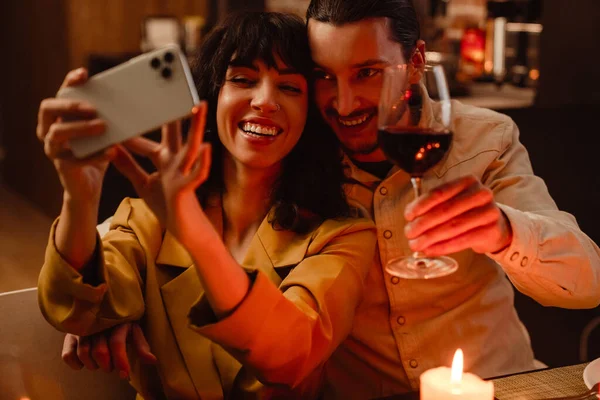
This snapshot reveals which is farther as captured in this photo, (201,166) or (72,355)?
(72,355)

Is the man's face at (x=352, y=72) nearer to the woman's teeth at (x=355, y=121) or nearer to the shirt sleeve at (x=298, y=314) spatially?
the woman's teeth at (x=355, y=121)

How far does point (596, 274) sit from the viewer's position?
1576 mm

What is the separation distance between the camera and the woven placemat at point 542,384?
1261 millimetres

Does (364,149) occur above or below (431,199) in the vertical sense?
below

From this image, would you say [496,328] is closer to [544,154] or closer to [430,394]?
[430,394]

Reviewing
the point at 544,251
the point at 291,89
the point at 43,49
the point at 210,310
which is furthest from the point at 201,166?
the point at 43,49

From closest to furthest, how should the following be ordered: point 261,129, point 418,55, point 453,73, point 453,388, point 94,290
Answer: point 453,388, point 94,290, point 261,129, point 418,55, point 453,73

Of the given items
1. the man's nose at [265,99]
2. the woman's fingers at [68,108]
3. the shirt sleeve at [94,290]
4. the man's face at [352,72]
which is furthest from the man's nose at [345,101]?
the woman's fingers at [68,108]

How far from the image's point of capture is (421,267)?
124 cm

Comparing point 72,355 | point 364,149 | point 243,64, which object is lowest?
point 72,355

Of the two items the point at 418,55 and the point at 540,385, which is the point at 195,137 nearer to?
the point at 540,385

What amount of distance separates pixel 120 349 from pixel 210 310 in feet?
0.96

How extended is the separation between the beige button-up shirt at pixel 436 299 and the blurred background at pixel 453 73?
140 cm

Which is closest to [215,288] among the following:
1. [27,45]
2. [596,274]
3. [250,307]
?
[250,307]
